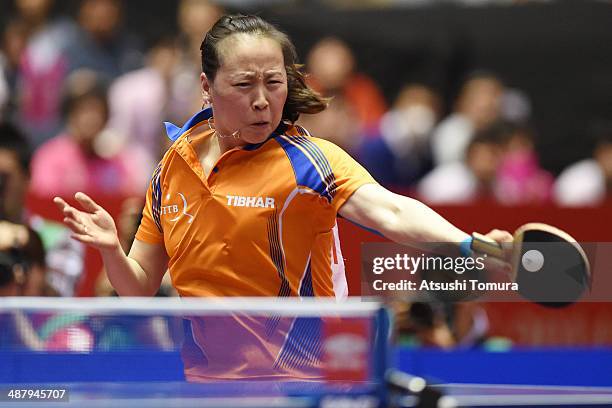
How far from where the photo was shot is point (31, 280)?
6000 mm

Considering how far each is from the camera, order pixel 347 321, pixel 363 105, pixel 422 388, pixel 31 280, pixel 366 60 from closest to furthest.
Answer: pixel 422 388 < pixel 347 321 < pixel 31 280 < pixel 363 105 < pixel 366 60

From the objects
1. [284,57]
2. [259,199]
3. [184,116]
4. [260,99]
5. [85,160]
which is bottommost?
[85,160]

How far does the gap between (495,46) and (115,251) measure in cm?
807

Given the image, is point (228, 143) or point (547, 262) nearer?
point (547, 262)

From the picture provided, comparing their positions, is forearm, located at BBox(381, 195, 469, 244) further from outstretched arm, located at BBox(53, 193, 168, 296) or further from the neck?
outstretched arm, located at BBox(53, 193, 168, 296)

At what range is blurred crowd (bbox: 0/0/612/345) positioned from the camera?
29.2 ft

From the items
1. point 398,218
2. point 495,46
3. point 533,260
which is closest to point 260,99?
point 398,218

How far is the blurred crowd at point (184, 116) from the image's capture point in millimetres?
8898

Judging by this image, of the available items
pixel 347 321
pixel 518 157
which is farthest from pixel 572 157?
pixel 347 321

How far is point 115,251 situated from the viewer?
394 centimetres

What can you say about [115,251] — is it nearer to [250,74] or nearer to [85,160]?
[250,74]

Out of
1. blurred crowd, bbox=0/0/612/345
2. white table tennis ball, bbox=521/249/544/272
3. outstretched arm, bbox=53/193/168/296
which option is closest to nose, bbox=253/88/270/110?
outstretched arm, bbox=53/193/168/296

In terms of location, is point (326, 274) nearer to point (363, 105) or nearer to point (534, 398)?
point (534, 398)

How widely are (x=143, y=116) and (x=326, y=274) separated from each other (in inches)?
240
